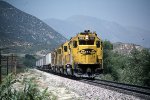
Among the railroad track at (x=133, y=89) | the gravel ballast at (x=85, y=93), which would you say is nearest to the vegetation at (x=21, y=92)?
the gravel ballast at (x=85, y=93)

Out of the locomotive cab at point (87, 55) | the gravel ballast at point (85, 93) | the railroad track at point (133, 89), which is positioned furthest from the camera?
the locomotive cab at point (87, 55)

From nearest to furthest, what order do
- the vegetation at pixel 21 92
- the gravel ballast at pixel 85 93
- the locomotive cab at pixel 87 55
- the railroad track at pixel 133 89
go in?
A: the vegetation at pixel 21 92
the gravel ballast at pixel 85 93
the railroad track at pixel 133 89
the locomotive cab at pixel 87 55

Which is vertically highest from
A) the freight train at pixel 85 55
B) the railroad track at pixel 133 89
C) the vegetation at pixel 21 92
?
the freight train at pixel 85 55

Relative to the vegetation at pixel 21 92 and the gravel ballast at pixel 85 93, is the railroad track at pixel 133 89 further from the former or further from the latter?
the vegetation at pixel 21 92

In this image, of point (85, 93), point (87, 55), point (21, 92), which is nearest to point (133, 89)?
point (85, 93)

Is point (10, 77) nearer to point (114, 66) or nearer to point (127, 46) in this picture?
point (114, 66)

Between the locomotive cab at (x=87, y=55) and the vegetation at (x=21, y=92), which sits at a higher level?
the locomotive cab at (x=87, y=55)

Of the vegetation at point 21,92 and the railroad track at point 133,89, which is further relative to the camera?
the railroad track at point 133,89

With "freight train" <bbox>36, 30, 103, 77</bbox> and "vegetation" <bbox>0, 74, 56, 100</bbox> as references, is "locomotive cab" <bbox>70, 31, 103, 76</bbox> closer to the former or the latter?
"freight train" <bbox>36, 30, 103, 77</bbox>

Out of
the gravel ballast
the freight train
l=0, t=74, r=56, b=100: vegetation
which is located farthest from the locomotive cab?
l=0, t=74, r=56, b=100: vegetation

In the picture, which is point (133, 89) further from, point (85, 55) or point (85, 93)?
point (85, 55)

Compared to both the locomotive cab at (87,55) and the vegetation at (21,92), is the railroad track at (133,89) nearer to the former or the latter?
the locomotive cab at (87,55)

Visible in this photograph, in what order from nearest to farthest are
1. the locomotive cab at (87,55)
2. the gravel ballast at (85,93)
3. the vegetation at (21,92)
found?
the vegetation at (21,92) → the gravel ballast at (85,93) → the locomotive cab at (87,55)

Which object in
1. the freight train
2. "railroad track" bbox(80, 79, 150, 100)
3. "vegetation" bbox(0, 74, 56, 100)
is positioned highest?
the freight train
